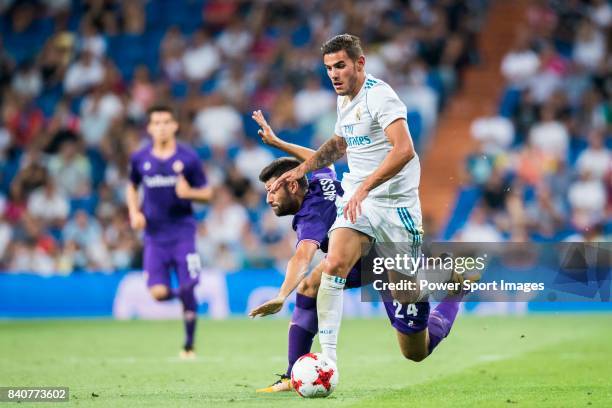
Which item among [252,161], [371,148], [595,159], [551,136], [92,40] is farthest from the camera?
[92,40]

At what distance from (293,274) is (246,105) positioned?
13.3 m

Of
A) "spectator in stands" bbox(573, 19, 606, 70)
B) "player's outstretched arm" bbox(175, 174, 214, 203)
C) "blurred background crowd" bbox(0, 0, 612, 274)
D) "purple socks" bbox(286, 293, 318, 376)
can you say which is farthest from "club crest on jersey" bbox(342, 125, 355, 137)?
"spectator in stands" bbox(573, 19, 606, 70)

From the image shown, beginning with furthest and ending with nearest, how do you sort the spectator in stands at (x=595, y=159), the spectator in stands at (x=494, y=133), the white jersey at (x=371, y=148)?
the spectator in stands at (x=494, y=133) < the spectator in stands at (x=595, y=159) < the white jersey at (x=371, y=148)

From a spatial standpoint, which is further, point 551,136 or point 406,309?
point 551,136

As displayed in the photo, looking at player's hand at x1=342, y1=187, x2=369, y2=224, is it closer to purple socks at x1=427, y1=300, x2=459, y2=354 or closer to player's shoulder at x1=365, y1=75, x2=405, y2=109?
player's shoulder at x1=365, y1=75, x2=405, y2=109

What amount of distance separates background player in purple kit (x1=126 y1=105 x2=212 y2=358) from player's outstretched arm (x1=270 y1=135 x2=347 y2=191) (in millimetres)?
3790

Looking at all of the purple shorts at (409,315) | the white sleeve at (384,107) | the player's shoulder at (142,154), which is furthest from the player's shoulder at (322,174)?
the player's shoulder at (142,154)

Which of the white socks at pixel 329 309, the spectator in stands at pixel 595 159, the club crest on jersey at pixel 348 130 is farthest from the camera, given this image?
the spectator in stands at pixel 595 159

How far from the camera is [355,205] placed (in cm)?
743

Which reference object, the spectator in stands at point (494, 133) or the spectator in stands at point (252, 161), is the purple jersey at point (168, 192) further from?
the spectator in stands at point (494, 133)

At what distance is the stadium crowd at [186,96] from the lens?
61.4 feet

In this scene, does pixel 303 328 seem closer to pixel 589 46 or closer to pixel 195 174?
pixel 195 174

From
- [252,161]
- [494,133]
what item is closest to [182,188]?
[252,161]

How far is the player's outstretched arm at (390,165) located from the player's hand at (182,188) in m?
4.50
